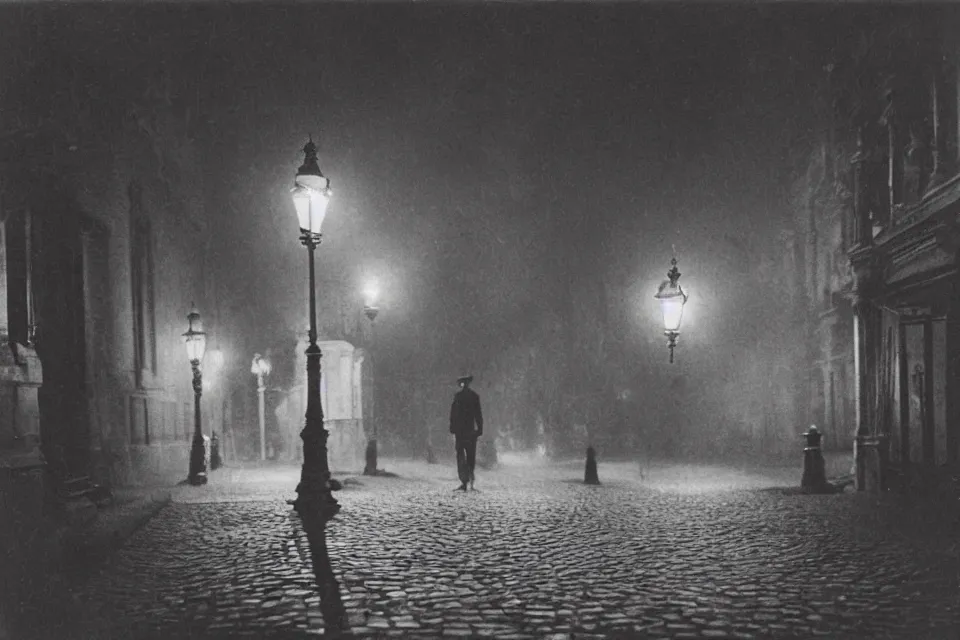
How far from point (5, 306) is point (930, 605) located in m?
8.76

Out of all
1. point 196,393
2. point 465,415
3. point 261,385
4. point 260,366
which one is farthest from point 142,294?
point 261,385

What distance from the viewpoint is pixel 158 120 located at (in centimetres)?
1967

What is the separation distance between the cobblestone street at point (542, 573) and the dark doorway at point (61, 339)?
2254 millimetres

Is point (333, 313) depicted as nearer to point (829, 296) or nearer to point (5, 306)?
point (829, 296)

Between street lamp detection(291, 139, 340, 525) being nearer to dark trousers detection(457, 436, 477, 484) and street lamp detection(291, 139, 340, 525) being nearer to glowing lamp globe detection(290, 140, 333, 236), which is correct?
glowing lamp globe detection(290, 140, 333, 236)

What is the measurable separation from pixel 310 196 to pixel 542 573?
6.40 metres

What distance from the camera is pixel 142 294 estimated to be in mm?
17281

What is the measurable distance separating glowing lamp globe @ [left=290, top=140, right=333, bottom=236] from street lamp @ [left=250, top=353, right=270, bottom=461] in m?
17.5

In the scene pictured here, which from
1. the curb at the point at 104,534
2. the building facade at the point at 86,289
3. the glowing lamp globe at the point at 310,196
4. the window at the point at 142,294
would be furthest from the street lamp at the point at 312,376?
the window at the point at 142,294

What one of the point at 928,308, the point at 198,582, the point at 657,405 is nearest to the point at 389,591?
the point at 198,582

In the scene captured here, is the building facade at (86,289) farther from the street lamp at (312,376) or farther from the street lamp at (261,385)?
the street lamp at (261,385)

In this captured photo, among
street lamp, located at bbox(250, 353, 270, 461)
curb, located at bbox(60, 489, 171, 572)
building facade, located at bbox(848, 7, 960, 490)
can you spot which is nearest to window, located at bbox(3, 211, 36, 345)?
curb, located at bbox(60, 489, 171, 572)

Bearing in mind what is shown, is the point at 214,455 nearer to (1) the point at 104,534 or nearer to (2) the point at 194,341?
(2) the point at 194,341

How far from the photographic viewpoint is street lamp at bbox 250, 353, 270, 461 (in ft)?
86.7
